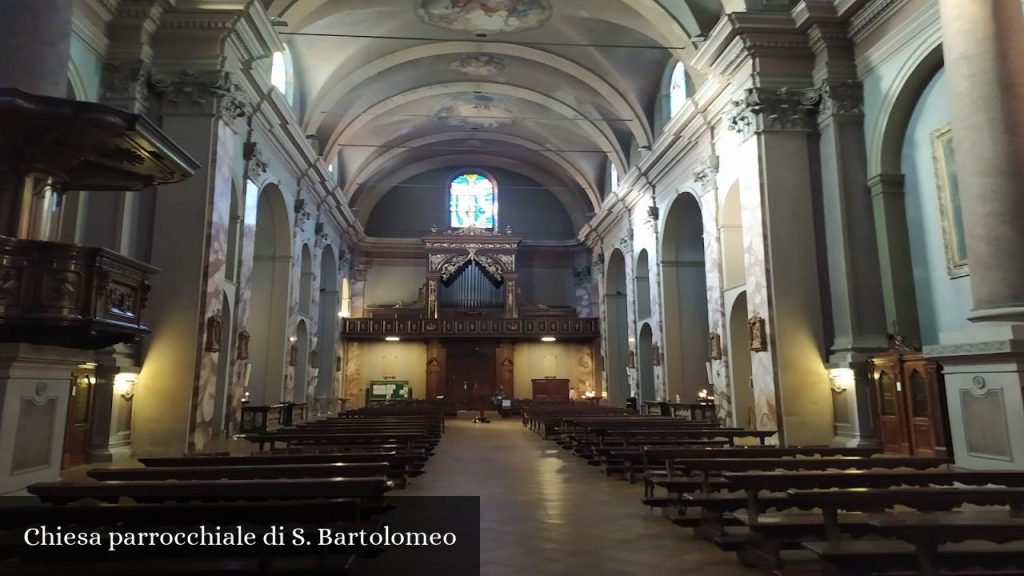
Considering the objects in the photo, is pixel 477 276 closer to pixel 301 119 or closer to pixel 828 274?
pixel 301 119

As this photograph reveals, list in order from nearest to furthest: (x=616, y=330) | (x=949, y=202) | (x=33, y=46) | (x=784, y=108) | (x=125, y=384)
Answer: (x=33, y=46)
(x=949, y=202)
(x=125, y=384)
(x=784, y=108)
(x=616, y=330)

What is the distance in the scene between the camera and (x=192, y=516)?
Result: 127 inches

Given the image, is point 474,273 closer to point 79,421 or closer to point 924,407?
point 79,421

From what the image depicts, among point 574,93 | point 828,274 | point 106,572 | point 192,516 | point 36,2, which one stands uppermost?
point 574,93

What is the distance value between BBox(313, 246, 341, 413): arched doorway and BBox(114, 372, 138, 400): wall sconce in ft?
40.4

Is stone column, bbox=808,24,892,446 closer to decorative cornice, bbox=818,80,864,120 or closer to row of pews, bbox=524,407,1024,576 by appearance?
decorative cornice, bbox=818,80,864,120

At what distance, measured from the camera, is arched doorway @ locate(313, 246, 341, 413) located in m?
22.1

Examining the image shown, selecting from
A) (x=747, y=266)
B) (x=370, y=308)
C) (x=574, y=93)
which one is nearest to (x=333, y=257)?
(x=370, y=308)

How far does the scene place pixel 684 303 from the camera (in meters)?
17.0

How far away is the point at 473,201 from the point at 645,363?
12.5 m

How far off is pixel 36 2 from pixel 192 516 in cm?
600

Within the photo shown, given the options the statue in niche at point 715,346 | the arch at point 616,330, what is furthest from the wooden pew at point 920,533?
the arch at point 616,330

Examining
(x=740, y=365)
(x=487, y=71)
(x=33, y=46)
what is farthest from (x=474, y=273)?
(x=33, y=46)

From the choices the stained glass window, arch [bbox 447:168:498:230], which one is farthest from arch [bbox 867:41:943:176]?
the stained glass window
